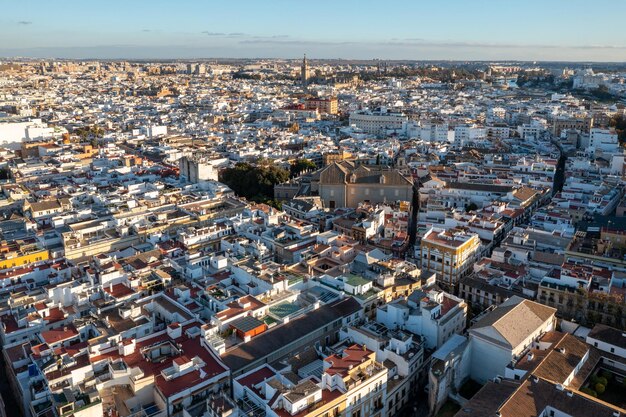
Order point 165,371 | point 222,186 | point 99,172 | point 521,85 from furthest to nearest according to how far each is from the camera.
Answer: point 521,85 → point 99,172 → point 222,186 → point 165,371

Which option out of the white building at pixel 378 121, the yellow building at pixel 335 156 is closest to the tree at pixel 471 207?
the yellow building at pixel 335 156

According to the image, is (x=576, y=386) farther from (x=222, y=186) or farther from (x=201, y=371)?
(x=222, y=186)

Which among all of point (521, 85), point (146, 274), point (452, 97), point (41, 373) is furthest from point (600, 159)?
point (521, 85)

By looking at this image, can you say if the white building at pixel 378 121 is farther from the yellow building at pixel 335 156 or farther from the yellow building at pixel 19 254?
the yellow building at pixel 19 254

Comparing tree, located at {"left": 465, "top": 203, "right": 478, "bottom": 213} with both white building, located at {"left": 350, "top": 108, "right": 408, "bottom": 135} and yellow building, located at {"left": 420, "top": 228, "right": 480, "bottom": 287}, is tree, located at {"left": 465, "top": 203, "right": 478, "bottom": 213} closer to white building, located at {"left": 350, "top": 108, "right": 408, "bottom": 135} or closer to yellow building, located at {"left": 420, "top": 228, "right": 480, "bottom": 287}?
yellow building, located at {"left": 420, "top": 228, "right": 480, "bottom": 287}

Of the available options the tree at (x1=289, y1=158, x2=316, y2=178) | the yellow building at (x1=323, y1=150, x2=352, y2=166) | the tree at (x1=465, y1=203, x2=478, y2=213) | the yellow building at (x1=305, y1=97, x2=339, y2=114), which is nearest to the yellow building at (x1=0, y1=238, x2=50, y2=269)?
the tree at (x1=289, y1=158, x2=316, y2=178)

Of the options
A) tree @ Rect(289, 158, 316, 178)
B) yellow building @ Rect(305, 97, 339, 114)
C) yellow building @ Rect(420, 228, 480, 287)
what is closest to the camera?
yellow building @ Rect(420, 228, 480, 287)

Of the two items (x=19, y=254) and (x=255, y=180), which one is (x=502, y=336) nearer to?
(x=19, y=254)

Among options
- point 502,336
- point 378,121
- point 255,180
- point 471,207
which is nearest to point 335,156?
point 255,180
